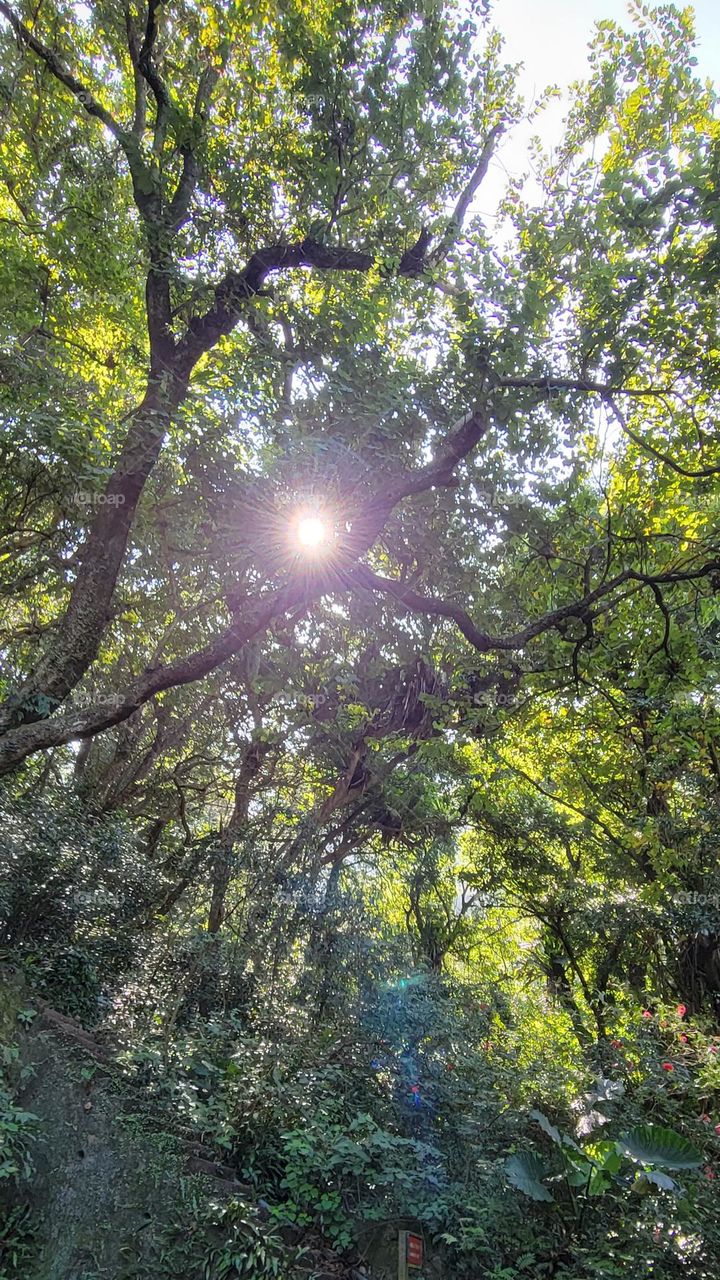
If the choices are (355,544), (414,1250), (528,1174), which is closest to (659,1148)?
(528,1174)

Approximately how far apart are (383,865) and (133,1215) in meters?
7.19

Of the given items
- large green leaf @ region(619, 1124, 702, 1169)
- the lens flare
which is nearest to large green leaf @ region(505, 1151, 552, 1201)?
large green leaf @ region(619, 1124, 702, 1169)

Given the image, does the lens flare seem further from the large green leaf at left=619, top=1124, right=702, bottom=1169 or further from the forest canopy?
the large green leaf at left=619, top=1124, right=702, bottom=1169

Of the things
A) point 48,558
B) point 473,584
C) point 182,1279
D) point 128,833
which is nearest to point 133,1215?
point 182,1279

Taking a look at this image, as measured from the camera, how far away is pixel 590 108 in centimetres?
528

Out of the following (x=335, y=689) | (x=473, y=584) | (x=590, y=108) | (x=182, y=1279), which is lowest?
(x=182, y=1279)

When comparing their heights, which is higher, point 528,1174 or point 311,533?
point 311,533

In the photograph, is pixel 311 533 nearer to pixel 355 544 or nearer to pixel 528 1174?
pixel 355 544

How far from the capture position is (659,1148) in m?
Answer: 3.33

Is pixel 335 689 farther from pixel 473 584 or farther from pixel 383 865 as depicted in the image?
pixel 383 865

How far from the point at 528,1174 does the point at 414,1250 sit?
2.47ft

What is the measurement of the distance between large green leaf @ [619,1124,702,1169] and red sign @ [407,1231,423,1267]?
49.7 inches

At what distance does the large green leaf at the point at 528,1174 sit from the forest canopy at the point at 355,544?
0.02m

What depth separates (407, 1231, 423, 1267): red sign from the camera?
3.31m
